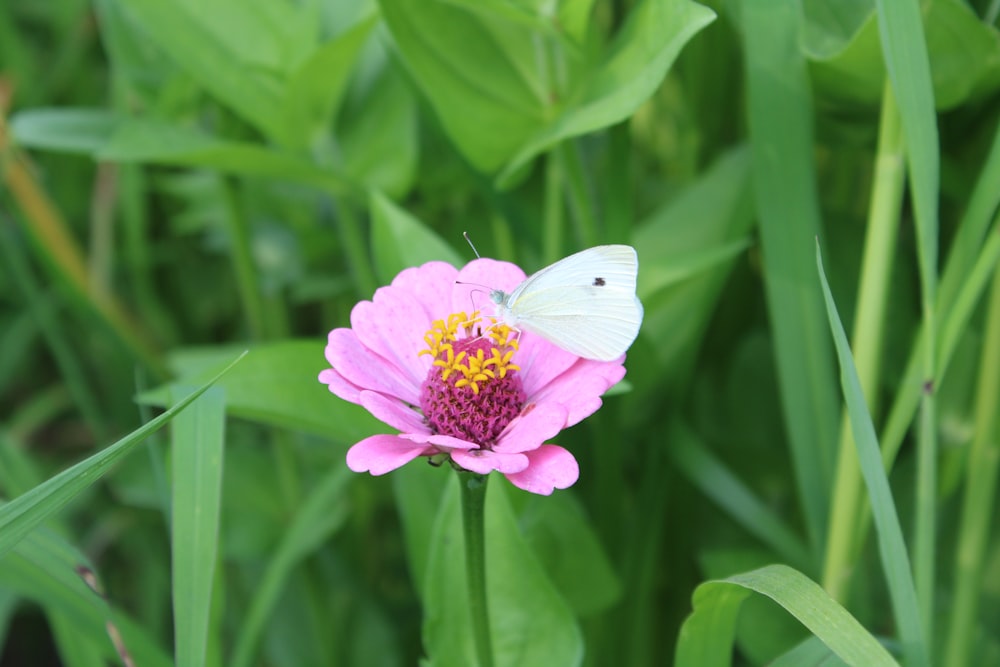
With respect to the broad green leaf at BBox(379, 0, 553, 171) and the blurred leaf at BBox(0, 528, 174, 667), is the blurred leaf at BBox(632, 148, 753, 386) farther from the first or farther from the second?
the blurred leaf at BBox(0, 528, 174, 667)

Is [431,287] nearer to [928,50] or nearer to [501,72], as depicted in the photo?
[501,72]

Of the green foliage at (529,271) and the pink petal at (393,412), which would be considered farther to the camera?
the green foliage at (529,271)


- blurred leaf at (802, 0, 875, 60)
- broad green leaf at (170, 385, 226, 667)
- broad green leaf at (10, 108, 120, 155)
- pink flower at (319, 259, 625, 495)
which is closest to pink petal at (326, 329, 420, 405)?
pink flower at (319, 259, 625, 495)

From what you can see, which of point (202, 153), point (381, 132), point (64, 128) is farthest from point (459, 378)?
point (64, 128)

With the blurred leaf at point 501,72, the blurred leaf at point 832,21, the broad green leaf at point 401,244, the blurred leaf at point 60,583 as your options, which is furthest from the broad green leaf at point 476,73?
the blurred leaf at point 60,583

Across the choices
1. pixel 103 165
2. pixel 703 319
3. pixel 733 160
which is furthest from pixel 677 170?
pixel 103 165

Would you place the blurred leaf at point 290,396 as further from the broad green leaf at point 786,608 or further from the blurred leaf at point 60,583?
the broad green leaf at point 786,608

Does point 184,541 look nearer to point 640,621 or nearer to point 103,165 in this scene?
point 640,621
